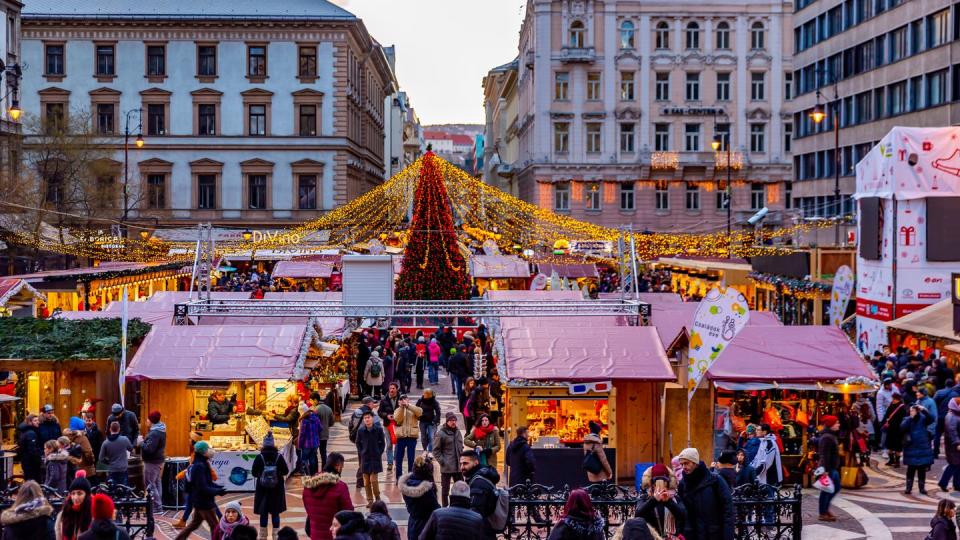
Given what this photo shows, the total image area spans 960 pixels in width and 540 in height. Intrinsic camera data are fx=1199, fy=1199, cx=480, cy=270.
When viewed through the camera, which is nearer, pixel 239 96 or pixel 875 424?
pixel 875 424

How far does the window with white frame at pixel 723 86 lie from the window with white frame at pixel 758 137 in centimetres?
253

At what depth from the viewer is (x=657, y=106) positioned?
246 feet

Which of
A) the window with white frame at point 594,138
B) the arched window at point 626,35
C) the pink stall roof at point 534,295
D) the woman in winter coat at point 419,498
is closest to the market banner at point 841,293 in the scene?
the pink stall roof at point 534,295

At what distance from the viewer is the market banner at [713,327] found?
15.8 m

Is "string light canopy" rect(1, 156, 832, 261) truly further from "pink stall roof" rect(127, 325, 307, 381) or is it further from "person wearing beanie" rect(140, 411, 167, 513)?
"person wearing beanie" rect(140, 411, 167, 513)

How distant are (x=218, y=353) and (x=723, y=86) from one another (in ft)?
200

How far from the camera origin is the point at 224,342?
19656 mm

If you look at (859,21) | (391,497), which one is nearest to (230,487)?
(391,497)

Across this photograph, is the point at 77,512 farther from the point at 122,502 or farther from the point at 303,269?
the point at 303,269

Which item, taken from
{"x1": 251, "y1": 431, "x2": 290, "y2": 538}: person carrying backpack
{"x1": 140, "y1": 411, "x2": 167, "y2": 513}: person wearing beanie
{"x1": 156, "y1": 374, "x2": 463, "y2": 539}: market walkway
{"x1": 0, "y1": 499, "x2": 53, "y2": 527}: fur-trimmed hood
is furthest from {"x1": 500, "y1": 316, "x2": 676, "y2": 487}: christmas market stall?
{"x1": 0, "y1": 499, "x2": 53, "y2": 527}: fur-trimmed hood

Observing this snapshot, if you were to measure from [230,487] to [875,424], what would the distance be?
1122 cm

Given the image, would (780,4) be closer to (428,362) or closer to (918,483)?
(428,362)

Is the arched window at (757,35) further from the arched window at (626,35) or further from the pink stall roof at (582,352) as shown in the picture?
the pink stall roof at (582,352)

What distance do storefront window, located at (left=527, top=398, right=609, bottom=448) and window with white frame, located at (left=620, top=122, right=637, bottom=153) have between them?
57.4 metres
